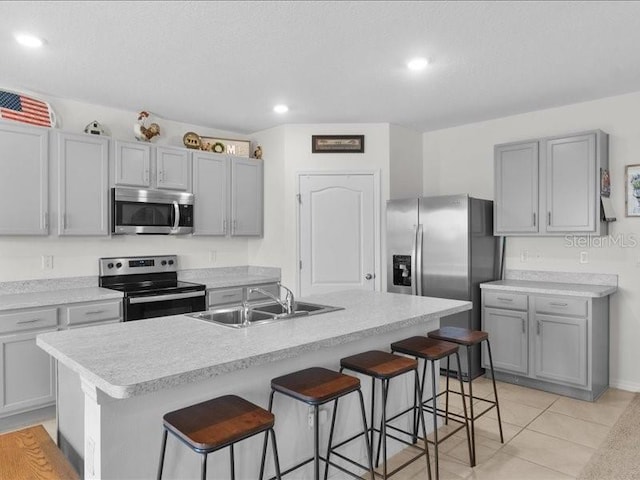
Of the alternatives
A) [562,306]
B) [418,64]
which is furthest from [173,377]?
[562,306]

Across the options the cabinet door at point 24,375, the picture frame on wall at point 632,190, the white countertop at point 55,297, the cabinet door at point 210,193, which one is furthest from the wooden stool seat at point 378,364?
the picture frame on wall at point 632,190

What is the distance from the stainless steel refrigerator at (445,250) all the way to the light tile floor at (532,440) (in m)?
0.74

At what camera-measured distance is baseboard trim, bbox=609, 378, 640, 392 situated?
12.4 ft

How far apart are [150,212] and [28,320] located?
1386mm

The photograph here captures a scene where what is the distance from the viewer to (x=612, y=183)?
390 centimetres

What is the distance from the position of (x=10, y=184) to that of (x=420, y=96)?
3.38m

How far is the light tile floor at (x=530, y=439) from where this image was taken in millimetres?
2537

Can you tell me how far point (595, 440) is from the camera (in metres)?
2.91

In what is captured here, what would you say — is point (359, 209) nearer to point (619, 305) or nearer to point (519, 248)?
point (519, 248)

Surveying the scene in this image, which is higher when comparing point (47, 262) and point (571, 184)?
point (571, 184)

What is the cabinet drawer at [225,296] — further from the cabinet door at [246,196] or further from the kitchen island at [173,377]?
the kitchen island at [173,377]

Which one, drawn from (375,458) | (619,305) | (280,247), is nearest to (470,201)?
(619,305)

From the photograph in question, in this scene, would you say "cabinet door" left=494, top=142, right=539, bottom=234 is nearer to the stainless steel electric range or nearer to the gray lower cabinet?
the gray lower cabinet

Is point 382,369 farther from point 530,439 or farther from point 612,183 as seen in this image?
point 612,183
